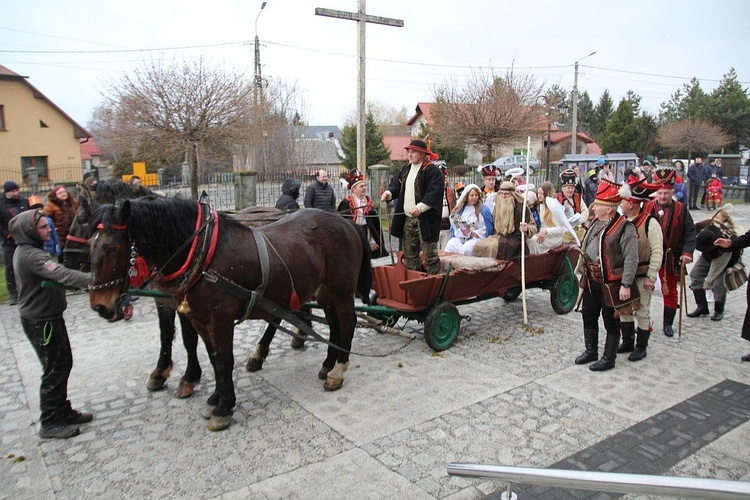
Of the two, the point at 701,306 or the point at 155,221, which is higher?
the point at 155,221

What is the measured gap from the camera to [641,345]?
5.80 m

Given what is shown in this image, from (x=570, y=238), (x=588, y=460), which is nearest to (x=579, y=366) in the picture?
(x=588, y=460)

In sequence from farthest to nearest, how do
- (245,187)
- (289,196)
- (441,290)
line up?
(245,187)
(289,196)
(441,290)

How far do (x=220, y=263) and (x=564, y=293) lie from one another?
16.1 ft

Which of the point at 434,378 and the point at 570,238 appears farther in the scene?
the point at 570,238

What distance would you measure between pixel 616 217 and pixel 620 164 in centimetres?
2502

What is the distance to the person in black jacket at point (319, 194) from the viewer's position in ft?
32.0

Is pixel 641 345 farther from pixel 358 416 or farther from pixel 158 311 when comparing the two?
pixel 158 311

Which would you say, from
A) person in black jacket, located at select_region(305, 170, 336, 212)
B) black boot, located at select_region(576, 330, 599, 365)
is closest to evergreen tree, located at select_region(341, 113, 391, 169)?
person in black jacket, located at select_region(305, 170, 336, 212)

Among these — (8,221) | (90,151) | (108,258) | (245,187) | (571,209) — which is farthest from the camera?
(90,151)

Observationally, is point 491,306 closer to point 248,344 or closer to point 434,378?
point 434,378

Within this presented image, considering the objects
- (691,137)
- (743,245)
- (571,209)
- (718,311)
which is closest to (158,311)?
(743,245)

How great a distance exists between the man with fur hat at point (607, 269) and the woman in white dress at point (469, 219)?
174 cm

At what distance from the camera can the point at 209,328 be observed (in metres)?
4.37
